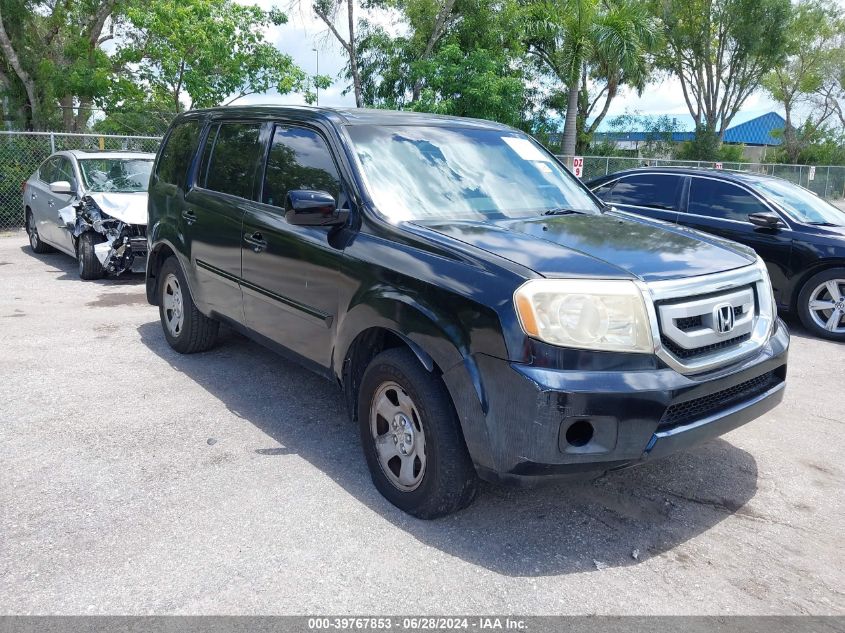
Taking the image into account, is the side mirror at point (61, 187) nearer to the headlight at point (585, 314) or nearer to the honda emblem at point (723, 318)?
the headlight at point (585, 314)

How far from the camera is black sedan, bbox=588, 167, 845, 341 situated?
294 inches

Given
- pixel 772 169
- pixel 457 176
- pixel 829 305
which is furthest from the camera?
pixel 772 169

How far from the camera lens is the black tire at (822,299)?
24.3 ft

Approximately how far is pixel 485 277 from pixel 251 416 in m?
2.36

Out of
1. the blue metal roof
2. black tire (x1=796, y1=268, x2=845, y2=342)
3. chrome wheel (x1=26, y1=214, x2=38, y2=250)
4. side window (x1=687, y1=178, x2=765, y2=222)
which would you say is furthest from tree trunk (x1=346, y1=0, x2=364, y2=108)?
the blue metal roof

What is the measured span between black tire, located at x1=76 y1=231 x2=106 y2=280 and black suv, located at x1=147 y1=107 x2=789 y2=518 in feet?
15.2

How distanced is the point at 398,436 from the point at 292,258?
1352 mm

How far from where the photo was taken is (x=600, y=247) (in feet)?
11.4

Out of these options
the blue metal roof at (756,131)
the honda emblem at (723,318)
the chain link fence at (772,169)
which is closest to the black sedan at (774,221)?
the honda emblem at (723,318)

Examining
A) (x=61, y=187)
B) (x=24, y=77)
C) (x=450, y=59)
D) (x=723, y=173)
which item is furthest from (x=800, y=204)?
(x=24, y=77)

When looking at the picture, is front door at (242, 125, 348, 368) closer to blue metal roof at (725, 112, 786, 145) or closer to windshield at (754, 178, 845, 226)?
windshield at (754, 178, 845, 226)

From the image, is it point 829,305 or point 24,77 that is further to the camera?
point 24,77

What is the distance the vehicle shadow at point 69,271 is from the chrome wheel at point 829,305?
7.83m

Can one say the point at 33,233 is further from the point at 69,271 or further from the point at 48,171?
the point at 69,271
